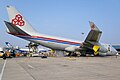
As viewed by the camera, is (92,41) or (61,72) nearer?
(61,72)

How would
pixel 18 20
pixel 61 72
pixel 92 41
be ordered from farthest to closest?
pixel 92 41, pixel 18 20, pixel 61 72

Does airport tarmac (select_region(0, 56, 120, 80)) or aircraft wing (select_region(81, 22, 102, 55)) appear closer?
airport tarmac (select_region(0, 56, 120, 80))

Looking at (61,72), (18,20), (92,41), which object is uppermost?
(18,20)

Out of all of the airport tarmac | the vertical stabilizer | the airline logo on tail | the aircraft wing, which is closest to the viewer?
the airport tarmac

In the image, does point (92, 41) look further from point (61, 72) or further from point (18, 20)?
point (61, 72)

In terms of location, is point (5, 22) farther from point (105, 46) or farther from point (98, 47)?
point (105, 46)

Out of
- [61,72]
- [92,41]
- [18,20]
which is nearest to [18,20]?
[18,20]

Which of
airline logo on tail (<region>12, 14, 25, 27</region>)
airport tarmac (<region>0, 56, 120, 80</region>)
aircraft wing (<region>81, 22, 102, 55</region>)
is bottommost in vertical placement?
airport tarmac (<region>0, 56, 120, 80</region>)

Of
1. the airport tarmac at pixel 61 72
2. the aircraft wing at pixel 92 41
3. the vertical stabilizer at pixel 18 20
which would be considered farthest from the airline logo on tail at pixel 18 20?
the airport tarmac at pixel 61 72

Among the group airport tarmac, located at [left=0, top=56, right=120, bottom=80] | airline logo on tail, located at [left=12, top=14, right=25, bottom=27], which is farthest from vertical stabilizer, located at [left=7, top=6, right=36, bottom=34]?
airport tarmac, located at [left=0, top=56, right=120, bottom=80]

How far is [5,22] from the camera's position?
47.4 meters

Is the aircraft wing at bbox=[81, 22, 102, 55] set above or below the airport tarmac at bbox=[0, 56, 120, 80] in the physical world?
above

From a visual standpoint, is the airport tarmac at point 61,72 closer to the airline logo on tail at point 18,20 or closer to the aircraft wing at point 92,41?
the aircraft wing at point 92,41

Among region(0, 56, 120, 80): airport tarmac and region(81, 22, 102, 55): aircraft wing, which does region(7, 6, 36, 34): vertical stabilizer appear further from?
region(0, 56, 120, 80): airport tarmac
